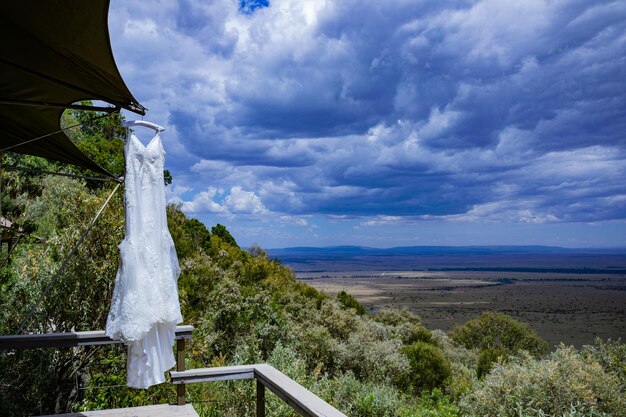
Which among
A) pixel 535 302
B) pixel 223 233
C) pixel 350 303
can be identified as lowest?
pixel 535 302

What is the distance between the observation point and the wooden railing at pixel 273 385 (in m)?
2.19

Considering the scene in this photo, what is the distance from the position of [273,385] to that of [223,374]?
2.02 feet

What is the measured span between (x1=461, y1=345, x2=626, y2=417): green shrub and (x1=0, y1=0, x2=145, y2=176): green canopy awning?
204 inches

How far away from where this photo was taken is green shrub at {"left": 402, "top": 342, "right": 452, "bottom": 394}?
1151cm

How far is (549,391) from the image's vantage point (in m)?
5.60

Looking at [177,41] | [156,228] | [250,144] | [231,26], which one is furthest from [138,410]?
[250,144]

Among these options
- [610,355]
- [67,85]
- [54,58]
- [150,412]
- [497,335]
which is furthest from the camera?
[497,335]

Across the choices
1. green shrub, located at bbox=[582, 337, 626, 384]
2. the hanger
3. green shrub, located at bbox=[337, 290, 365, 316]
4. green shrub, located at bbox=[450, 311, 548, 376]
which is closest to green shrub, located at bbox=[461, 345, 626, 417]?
green shrub, located at bbox=[582, 337, 626, 384]

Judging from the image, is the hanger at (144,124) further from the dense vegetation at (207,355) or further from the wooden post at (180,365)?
the dense vegetation at (207,355)

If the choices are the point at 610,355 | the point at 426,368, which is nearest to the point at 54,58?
the point at 610,355

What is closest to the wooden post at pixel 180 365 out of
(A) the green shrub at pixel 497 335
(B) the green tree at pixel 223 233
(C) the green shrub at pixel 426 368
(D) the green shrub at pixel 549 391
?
(D) the green shrub at pixel 549 391

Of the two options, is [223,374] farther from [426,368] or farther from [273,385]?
[426,368]

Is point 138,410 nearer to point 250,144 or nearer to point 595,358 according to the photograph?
point 595,358

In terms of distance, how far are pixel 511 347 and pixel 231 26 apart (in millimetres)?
18850
